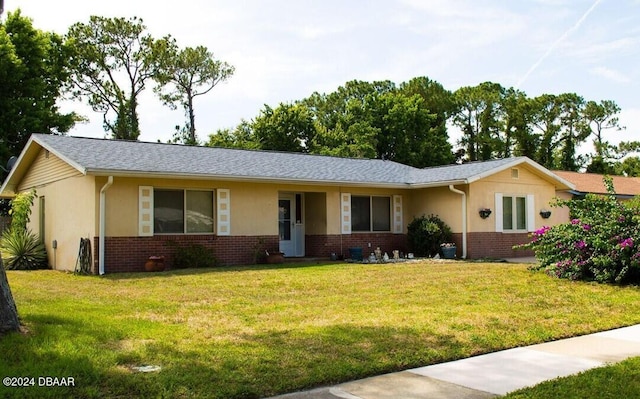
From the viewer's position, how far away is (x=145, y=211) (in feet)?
50.5

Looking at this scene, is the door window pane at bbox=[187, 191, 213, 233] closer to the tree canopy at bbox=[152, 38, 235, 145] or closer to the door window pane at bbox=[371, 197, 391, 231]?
the door window pane at bbox=[371, 197, 391, 231]

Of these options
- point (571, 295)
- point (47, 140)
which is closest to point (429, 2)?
point (571, 295)

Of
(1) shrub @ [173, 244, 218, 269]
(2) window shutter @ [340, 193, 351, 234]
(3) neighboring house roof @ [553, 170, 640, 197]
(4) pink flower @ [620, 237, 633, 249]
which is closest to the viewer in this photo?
(4) pink flower @ [620, 237, 633, 249]

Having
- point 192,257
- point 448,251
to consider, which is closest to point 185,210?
point 192,257

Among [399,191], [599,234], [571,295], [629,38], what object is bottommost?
[571,295]

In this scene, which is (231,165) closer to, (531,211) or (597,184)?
(531,211)

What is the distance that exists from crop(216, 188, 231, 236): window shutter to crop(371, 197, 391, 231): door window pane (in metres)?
5.42

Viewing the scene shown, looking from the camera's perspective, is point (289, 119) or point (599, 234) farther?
point (289, 119)

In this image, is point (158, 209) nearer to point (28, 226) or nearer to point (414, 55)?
point (28, 226)

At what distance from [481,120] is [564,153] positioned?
6806 millimetres

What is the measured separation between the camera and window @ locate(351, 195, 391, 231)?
1964 centimetres

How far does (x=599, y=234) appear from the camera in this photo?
11992mm

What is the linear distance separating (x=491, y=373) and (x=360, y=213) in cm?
1435

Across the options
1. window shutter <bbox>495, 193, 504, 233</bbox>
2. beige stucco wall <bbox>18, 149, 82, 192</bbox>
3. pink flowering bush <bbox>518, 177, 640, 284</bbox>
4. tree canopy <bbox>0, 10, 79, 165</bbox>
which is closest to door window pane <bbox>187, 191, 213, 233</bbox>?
beige stucco wall <bbox>18, 149, 82, 192</bbox>
